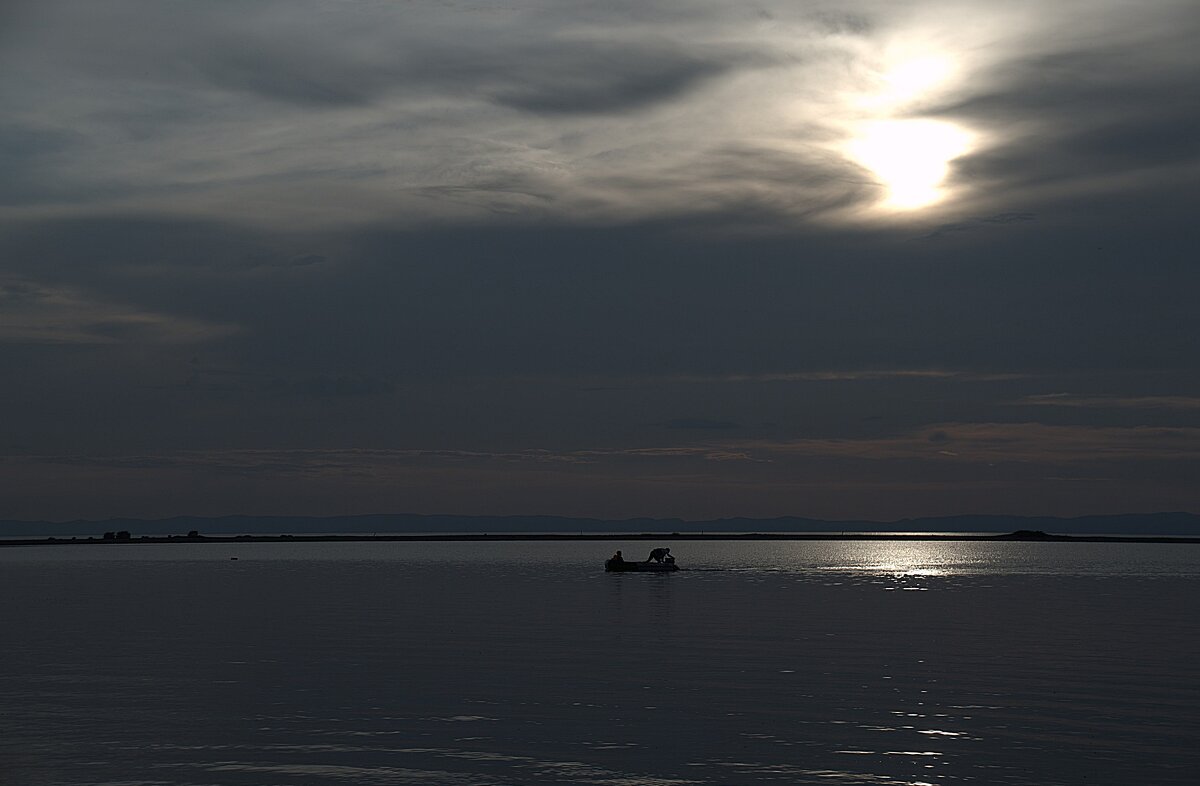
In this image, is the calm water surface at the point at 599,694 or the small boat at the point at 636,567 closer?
the calm water surface at the point at 599,694

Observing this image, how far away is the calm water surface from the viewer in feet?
114

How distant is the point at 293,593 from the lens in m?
114

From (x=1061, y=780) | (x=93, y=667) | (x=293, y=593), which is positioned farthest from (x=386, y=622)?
(x=1061, y=780)

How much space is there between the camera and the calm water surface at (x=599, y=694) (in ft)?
114

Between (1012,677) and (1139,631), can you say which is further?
(1139,631)

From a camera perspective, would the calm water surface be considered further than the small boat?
No

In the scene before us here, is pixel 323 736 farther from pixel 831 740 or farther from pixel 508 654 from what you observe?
pixel 508 654

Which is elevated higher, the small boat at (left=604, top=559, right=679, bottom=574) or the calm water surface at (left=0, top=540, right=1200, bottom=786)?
the small boat at (left=604, top=559, right=679, bottom=574)

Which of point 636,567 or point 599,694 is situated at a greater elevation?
point 636,567

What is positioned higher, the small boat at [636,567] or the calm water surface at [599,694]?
the small boat at [636,567]

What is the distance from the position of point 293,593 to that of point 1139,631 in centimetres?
7064

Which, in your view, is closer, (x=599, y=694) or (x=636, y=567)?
(x=599, y=694)

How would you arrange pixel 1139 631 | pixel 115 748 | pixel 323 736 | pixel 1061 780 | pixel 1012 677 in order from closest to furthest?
pixel 1061 780, pixel 115 748, pixel 323 736, pixel 1012 677, pixel 1139 631

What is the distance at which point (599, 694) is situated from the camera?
47375 millimetres
